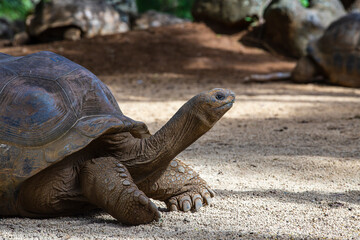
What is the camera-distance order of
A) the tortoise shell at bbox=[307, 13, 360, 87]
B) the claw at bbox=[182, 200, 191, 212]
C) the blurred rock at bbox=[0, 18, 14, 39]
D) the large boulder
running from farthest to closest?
the blurred rock at bbox=[0, 18, 14, 39] < the large boulder < the tortoise shell at bbox=[307, 13, 360, 87] < the claw at bbox=[182, 200, 191, 212]

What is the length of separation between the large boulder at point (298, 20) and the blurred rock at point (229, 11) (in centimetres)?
62

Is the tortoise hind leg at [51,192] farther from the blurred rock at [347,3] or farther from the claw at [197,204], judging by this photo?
the blurred rock at [347,3]

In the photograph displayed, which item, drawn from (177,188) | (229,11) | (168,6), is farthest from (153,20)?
(177,188)

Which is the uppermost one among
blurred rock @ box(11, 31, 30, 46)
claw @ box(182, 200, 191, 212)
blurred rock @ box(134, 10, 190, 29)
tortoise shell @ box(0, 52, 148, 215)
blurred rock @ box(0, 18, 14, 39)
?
tortoise shell @ box(0, 52, 148, 215)

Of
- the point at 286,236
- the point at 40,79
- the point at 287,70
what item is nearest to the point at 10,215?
the point at 40,79

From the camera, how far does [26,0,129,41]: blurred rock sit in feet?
33.8

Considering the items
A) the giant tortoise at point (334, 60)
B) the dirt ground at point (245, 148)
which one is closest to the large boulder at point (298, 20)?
the dirt ground at point (245, 148)

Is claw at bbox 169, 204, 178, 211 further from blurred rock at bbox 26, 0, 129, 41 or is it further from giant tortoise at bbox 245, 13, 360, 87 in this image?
blurred rock at bbox 26, 0, 129, 41

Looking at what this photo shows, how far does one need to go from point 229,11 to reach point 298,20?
174 cm

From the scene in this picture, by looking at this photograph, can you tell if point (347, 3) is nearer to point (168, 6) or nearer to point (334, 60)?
point (334, 60)

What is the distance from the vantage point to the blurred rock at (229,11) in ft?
36.3

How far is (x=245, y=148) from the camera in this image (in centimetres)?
402

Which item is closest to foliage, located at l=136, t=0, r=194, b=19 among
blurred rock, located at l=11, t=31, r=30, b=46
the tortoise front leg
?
blurred rock, located at l=11, t=31, r=30, b=46

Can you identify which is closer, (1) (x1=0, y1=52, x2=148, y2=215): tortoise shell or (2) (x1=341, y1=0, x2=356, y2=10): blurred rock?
(1) (x1=0, y1=52, x2=148, y2=215): tortoise shell
